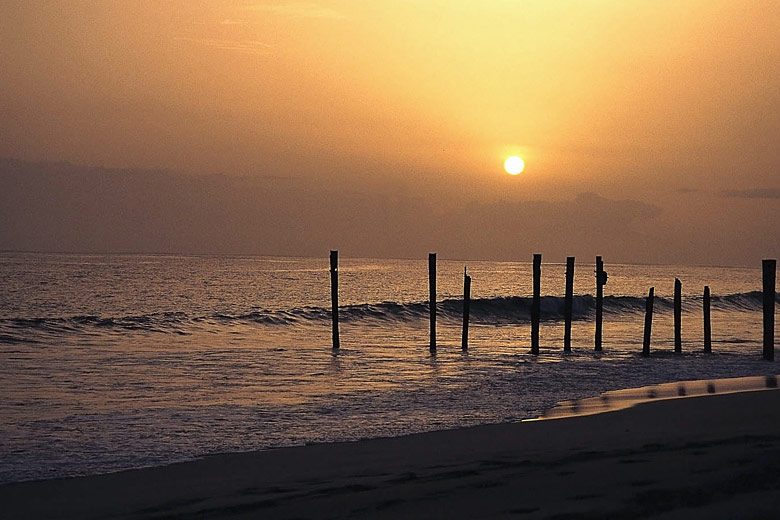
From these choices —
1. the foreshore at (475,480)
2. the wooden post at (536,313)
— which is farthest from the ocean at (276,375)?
the foreshore at (475,480)

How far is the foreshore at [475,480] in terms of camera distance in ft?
19.6

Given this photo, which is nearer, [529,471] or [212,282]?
[529,471]

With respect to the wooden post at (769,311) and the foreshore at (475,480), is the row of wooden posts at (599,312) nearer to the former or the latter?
the wooden post at (769,311)

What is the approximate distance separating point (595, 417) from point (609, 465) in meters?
4.13

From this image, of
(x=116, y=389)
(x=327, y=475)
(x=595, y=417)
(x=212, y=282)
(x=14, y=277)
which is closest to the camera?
(x=327, y=475)

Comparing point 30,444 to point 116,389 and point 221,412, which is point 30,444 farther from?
point 116,389

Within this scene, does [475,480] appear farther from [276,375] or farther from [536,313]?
[536,313]

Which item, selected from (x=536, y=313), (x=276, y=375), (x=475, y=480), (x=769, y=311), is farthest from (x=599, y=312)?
(x=475, y=480)

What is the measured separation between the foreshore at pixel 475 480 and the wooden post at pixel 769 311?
1263 centimetres

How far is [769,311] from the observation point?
22375 millimetres

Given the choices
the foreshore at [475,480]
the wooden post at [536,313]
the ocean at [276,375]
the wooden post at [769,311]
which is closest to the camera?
the foreshore at [475,480]

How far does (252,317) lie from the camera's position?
3791 cm

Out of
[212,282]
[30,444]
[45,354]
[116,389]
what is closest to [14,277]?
[212,282]

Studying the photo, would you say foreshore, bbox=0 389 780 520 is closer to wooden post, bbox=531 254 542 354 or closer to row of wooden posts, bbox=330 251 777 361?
row of wooden posts, bbox=330 251 777 361
